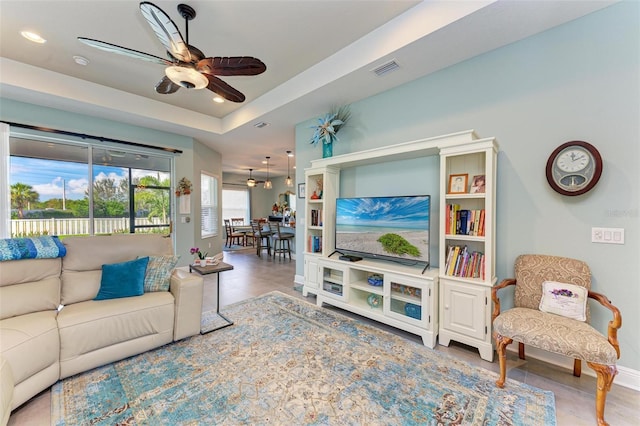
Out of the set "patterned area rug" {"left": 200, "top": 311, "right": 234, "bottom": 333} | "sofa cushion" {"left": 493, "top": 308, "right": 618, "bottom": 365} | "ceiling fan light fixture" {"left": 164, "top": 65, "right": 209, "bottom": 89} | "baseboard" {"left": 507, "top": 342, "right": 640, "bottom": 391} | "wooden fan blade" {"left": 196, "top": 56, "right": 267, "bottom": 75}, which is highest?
"wooden fan blade" {"left": 196, "top": 56, "right": 267, "bottom": 75}

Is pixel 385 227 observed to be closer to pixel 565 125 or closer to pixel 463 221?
pixel 463 221

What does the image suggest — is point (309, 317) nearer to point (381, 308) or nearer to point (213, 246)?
point (381, 308)

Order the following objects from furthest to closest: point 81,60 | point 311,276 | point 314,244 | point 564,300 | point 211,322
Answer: point 314,244 < point 311,276 < point 81,60 < point 211,322 < point 564,300

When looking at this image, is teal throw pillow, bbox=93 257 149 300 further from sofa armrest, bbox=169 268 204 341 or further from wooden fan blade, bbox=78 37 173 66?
wooden fan blade, bbox=78 37 173 66

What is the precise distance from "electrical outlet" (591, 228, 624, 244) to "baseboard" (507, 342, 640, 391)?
0.95 metres

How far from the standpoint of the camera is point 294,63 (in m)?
3.13

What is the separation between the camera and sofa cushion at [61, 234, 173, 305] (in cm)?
227

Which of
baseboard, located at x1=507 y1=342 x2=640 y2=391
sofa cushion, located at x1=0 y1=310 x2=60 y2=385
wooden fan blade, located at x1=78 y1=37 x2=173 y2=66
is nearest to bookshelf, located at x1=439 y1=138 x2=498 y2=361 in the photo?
baseboard, located at x1=507 y1=342 x2=640 y2=391

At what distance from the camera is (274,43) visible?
2744 millimetres

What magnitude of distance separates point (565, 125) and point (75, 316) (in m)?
4.25

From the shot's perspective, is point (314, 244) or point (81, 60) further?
point (314, 244)

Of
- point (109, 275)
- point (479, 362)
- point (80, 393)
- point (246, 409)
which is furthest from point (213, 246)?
point (479, 362)

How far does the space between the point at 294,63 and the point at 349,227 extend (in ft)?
7.15

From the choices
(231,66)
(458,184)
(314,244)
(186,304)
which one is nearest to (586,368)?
(458,184)
